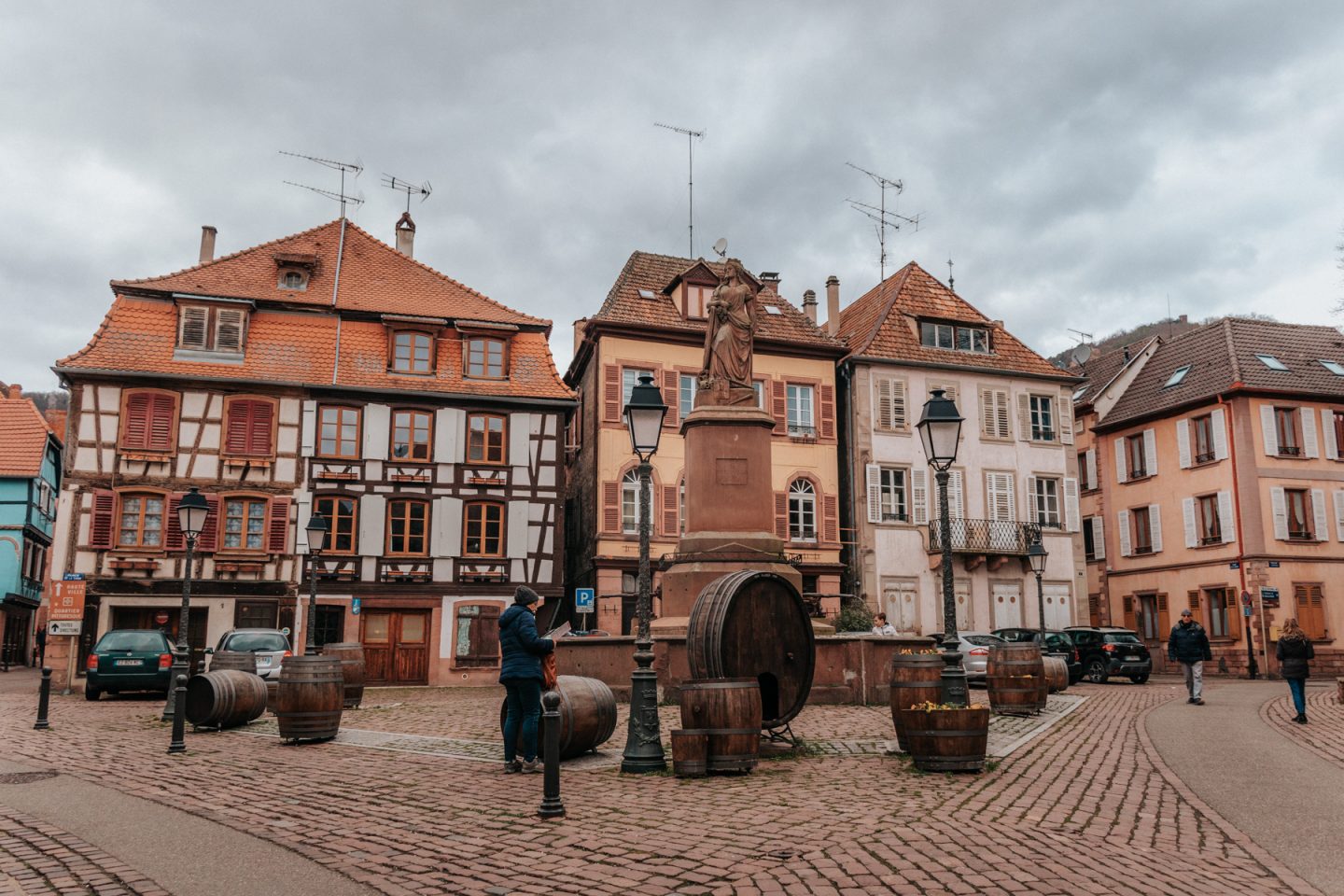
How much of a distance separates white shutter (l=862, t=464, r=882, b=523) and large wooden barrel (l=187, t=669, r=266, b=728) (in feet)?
76.7

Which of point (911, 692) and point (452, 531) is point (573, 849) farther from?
point (452, 531)

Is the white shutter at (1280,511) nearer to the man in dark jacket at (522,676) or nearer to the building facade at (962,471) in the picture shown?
the building facade at (962,471)

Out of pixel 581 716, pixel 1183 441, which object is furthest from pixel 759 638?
pixel 1183 441

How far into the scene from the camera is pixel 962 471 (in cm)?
3644

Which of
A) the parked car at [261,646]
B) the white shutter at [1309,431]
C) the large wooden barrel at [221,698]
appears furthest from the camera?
the white shutter at [1309,431]

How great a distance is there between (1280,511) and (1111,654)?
11889 mm

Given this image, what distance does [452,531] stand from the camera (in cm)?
3039

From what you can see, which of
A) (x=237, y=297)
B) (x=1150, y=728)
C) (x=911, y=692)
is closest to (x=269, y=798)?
(x=911, y=692)

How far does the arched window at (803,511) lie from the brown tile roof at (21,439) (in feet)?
104

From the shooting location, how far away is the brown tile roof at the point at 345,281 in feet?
101

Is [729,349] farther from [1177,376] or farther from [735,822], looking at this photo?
[1177,376]

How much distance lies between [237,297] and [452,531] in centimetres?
858

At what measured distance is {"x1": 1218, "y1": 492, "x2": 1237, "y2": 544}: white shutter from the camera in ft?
118

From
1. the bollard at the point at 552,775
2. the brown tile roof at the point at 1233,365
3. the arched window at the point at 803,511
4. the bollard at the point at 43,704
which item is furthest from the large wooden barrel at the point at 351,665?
the brown tile roof at the point at 1233,365
